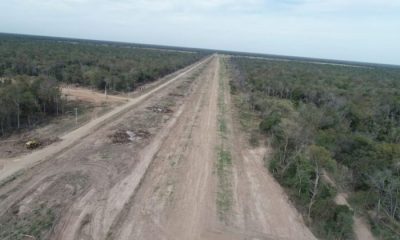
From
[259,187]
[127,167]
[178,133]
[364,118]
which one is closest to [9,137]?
[127,167]

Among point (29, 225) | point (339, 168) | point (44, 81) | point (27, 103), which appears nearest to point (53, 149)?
point (27, 103)

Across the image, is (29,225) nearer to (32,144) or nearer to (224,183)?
(224,183)

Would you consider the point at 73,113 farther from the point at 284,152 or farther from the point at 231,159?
the point at 284,152

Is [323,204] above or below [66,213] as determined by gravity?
above

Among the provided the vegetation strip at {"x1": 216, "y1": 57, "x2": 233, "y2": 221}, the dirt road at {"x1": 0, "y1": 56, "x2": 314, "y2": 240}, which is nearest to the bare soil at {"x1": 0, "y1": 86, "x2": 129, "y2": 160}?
the dirt road at {"x1": 0, "y1": 56, "x2": 314, "y2": 240}

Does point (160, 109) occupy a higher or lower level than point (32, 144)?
higher

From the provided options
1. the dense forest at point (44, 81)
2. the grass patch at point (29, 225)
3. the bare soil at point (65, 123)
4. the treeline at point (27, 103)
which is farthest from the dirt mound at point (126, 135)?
the grass patch at point (29, 225)
